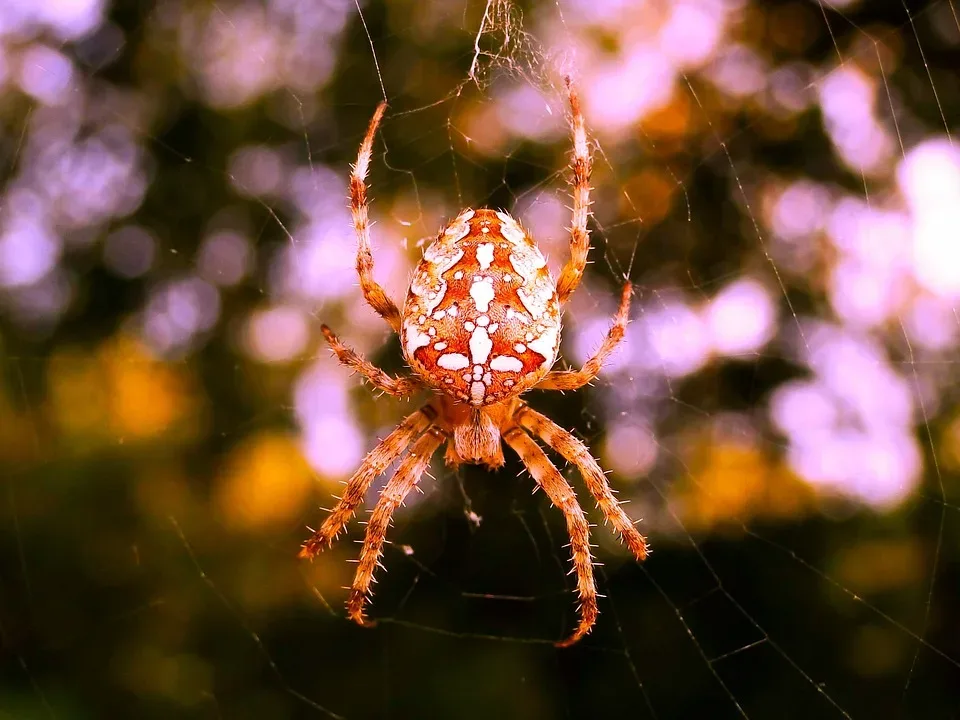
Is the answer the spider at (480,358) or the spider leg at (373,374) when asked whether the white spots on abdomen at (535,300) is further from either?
the spider leg at (373,374)

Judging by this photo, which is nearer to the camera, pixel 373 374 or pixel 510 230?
pixel 510 230

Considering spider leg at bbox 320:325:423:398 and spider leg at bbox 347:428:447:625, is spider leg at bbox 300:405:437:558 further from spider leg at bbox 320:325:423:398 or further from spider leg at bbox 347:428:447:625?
spider leg at bbox 320:325:423:398

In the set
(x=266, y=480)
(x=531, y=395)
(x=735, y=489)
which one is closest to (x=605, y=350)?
(x=531, y=395)

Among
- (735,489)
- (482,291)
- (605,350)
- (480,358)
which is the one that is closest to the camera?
(482,291)

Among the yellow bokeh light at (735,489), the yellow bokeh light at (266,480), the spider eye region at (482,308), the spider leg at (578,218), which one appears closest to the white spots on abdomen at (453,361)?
the spider eye region at (482,308)

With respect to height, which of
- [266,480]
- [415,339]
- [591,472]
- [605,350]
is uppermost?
[415,339]

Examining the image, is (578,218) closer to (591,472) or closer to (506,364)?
(506,364)
